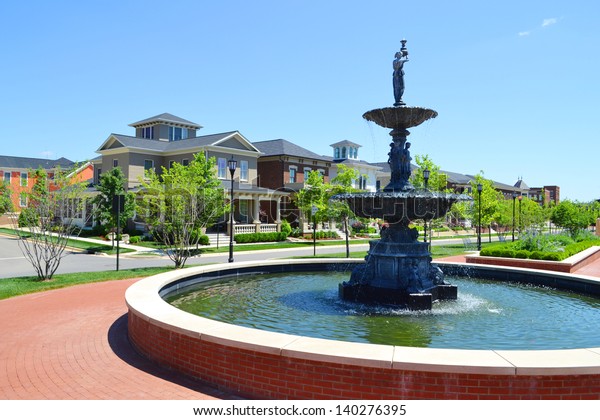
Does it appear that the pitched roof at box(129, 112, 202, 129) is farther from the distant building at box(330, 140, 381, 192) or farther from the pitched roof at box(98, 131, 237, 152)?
the distant building at box(330, 140, 381, 192)

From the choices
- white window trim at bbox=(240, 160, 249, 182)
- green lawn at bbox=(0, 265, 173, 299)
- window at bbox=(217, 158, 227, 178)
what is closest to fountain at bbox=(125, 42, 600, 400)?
green lawn at bbox=(0, 265, 173, 299)

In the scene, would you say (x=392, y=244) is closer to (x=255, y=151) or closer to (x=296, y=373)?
(x=296, y=373)

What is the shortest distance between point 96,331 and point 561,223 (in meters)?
49.1

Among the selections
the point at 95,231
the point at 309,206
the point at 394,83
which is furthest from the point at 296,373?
the point at 95,231

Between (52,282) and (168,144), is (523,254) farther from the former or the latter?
(168,144)

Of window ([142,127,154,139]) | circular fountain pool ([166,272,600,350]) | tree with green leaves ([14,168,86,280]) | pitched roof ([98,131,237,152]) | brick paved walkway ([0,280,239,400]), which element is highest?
window ([142,127,154,139])

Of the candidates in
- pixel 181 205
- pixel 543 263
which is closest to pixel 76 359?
pixel 181 205

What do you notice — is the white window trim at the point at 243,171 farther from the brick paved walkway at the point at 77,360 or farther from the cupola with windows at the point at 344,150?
the brick paved walkway at the point at 77,360

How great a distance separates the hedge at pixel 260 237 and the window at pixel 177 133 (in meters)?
16.9

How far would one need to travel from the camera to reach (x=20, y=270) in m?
21.9

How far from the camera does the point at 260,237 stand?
40719mm

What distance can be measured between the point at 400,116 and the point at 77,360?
9.05 metres

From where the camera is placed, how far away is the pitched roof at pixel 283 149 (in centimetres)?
5146

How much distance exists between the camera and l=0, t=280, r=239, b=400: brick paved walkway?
19.9ft
